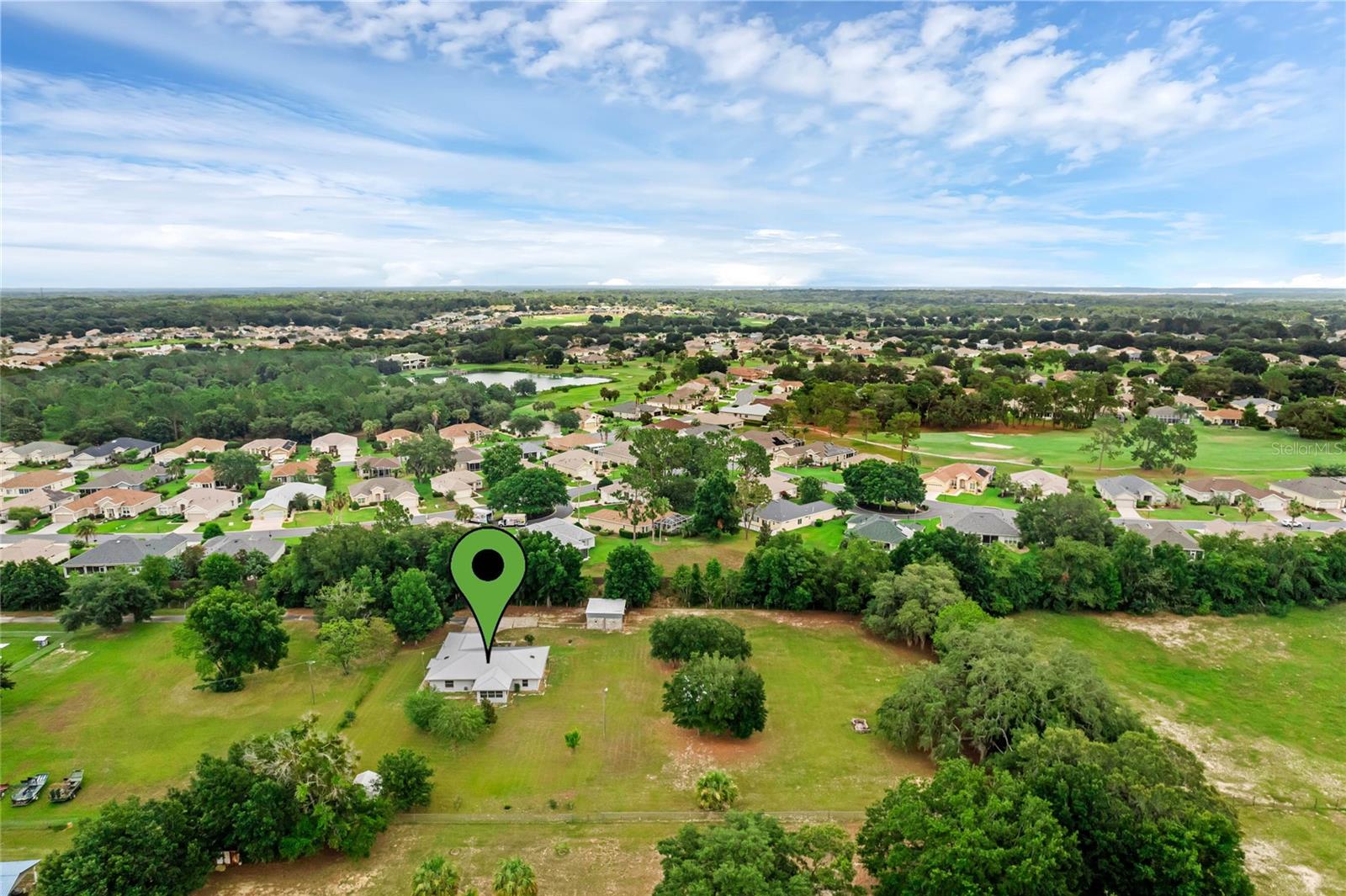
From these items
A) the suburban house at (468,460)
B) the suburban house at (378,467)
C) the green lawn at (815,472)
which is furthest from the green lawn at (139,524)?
the green lawn at (815,472)

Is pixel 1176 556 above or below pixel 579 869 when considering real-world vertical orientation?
above

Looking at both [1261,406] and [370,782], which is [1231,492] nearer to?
[1261,406]

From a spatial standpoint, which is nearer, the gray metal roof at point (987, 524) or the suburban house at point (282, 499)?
the gray metal roof at point (987, 524)

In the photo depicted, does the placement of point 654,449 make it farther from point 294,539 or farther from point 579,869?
point 579,869

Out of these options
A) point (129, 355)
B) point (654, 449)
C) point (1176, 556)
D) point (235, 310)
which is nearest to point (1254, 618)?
point (1176, 556)

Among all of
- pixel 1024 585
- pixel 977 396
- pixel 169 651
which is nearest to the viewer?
pixel 169 651

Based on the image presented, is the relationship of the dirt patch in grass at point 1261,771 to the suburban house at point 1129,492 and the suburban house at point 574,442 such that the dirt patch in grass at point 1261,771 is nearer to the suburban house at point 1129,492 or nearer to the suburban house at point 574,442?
the suburban house at point 1129,492
